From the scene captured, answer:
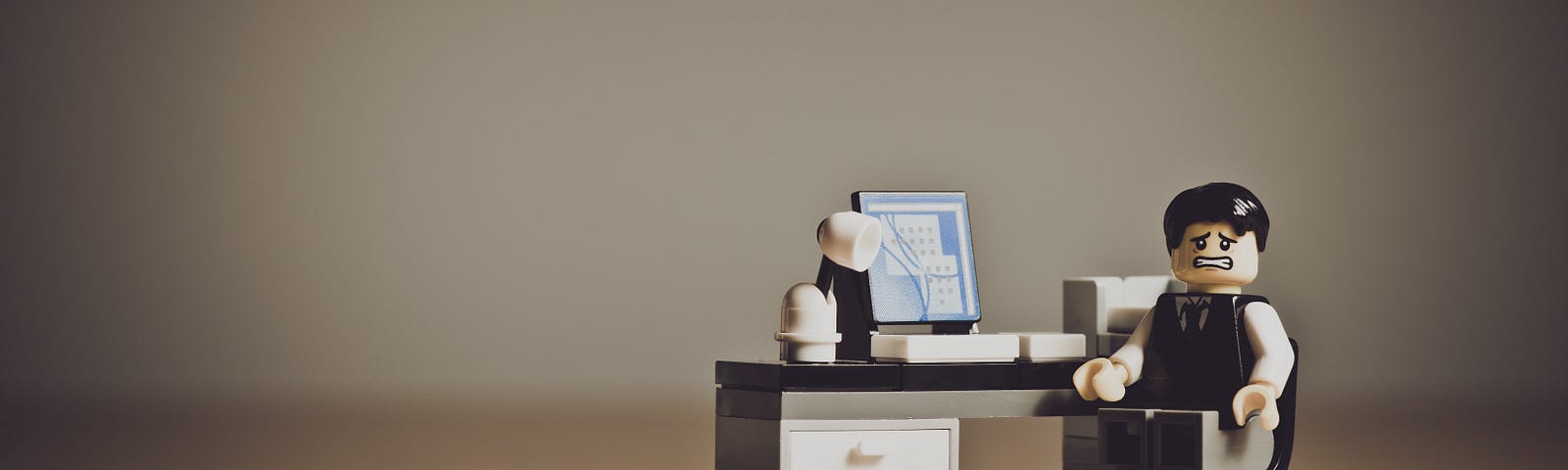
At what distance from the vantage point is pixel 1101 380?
8.37 ft

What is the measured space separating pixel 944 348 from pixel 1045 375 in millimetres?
187

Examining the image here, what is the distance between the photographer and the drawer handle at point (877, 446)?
8.17 ft

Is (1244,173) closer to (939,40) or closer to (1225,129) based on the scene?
(1225,129)

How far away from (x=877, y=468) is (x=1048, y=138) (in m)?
4.21

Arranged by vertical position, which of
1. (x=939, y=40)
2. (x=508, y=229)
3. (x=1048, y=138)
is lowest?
(x=508, y=229)

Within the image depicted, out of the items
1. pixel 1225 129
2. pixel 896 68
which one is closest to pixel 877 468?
pixel 896 68

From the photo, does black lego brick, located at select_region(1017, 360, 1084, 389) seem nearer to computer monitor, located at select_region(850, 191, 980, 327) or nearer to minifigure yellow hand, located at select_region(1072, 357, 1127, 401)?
minifigure yellow hand, located at select_region(1072, 357, 1127, 401)

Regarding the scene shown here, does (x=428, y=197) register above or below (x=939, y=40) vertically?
below

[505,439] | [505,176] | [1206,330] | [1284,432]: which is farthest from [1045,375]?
[505,176]

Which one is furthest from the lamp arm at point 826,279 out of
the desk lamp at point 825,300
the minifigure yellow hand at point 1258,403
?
the minifigure yellow hand at point 1258,403

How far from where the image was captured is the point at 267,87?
6.35m

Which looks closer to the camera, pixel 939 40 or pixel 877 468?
pixel 877 468

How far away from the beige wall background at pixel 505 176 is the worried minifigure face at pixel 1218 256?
370 cm

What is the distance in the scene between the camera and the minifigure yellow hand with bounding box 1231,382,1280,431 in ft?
7.95
